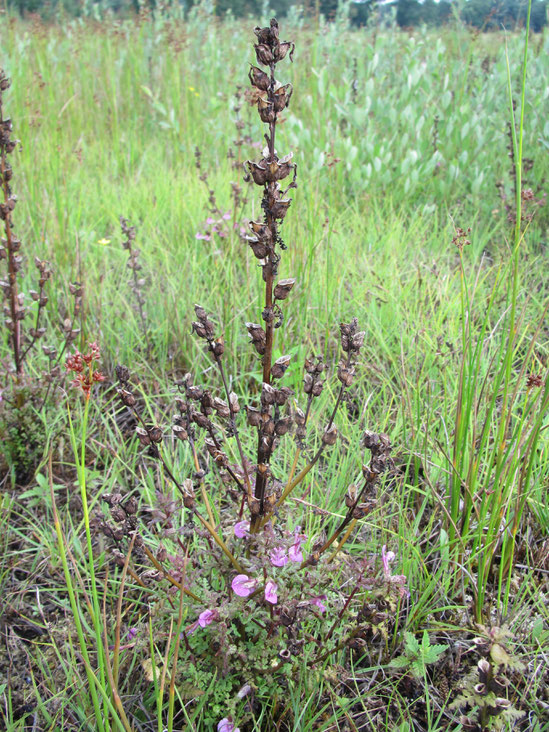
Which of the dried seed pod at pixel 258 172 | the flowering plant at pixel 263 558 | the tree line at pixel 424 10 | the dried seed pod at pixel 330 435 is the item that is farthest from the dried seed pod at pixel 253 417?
the tree line at pixel 424 10

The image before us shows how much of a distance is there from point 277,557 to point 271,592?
0.25 ft

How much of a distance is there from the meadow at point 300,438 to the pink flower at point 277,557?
28 mm

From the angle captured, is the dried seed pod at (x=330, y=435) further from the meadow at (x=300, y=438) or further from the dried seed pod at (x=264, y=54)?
the dried seed pod at (x=264, y=54)

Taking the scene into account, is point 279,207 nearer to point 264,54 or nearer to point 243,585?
point 264,54

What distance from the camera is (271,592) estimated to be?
3.86ft

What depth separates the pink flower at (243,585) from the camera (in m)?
1.21

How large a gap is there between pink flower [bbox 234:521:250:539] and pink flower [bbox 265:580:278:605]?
12 cm

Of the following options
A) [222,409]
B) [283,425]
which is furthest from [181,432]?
[283,425]

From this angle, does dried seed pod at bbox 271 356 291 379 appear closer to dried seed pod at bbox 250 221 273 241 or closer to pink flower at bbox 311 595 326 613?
dried seed pod at bbox 250 221 273 241

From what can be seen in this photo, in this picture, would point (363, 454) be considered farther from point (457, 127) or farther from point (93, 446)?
point (457, 127)

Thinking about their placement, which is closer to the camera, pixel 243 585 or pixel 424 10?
pixel 243 585

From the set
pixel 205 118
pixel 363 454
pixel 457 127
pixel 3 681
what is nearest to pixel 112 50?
pixel 205 118

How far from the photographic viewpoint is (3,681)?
140 centimetres

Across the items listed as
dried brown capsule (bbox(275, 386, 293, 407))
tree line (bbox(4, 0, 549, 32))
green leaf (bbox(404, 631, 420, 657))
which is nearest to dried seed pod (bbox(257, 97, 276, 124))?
dried brown capsule (bbox(275, 386, 293, 407))
